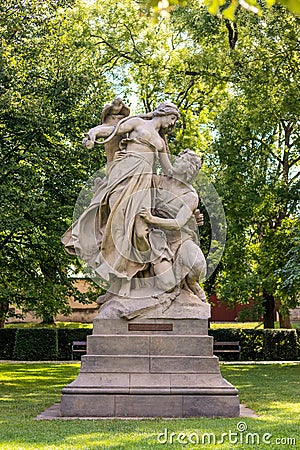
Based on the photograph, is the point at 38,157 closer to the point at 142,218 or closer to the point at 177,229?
the point at 142,218

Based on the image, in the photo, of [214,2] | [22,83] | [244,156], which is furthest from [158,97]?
[214,2]

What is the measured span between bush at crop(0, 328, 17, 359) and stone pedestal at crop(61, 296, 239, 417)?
1777cm

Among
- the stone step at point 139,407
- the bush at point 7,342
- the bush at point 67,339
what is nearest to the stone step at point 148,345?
the stone step at point 139,407

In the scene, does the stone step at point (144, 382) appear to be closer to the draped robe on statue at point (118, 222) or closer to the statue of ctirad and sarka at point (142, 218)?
the statue of ctirad and sarka at point (142, 218)

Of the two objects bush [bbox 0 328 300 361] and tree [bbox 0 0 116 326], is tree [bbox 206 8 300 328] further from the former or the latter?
tree [bbox 0 0 116 326]

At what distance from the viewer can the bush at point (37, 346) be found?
85.3 feet

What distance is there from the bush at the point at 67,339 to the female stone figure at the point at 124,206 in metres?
16.6

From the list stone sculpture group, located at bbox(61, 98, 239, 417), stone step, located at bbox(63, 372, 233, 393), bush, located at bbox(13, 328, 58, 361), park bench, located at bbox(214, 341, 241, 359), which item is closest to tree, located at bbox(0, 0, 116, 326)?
bush, located at bbox(13, 328, 58, 361)

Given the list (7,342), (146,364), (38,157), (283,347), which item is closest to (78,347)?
(7,342)

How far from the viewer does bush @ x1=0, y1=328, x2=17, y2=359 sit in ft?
87.6

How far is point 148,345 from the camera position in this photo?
9406 millimetres

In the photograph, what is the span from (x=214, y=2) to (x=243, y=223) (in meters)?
22.5

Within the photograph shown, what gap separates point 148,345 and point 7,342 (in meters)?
18.5

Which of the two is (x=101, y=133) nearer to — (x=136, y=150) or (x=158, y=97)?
(x=136, y=150)
